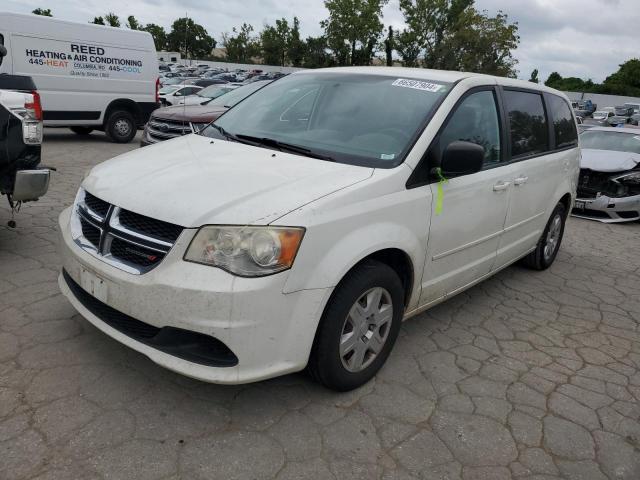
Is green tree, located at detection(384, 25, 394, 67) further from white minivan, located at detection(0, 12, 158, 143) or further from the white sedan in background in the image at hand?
white minivan, located at detection(0, 12, 158, 143)

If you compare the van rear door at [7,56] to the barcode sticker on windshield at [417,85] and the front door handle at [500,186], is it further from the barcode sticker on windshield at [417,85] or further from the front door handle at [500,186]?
the front door handle at [500,186]

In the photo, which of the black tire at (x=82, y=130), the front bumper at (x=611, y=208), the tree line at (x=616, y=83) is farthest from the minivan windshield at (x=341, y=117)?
the tree line at (x=616, y=83)

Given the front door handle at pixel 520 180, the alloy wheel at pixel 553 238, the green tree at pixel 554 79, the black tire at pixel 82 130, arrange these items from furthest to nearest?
the green tree at pixel 554 79, the black tire at pixel 82 130, the alloy wheel at pixel 553 238, the front door handle at pixel 520 180

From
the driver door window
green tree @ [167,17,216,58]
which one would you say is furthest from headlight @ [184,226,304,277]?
green tree @ [167,17,216,58]

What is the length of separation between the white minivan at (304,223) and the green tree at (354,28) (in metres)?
57.1

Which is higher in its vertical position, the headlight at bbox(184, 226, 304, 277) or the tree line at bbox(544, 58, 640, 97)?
the tree line at bbox(544, 58, 640, 97)

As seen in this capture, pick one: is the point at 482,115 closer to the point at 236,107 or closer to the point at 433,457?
the point at 236,107

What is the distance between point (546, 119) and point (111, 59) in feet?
31.0

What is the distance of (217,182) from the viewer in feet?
8.80

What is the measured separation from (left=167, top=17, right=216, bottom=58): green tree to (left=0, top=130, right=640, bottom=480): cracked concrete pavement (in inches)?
3535

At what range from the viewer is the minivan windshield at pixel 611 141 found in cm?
918

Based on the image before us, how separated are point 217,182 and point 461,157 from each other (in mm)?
1352

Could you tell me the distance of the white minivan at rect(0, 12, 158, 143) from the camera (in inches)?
394

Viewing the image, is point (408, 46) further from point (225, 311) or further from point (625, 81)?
point (225, 311)
